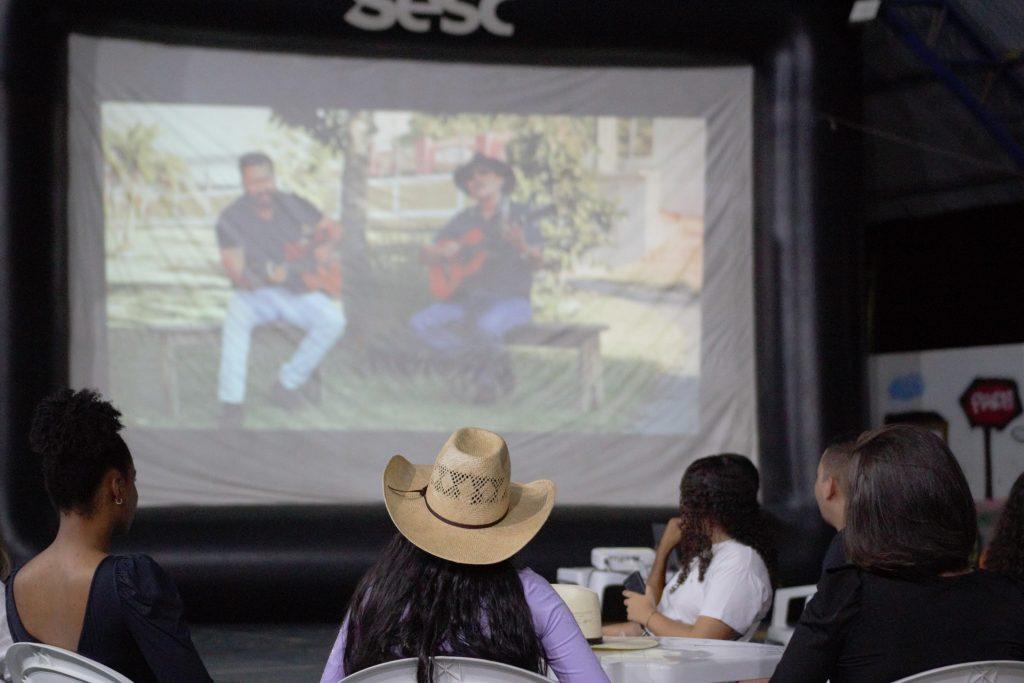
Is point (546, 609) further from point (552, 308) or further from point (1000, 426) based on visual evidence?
point (1000, 426)

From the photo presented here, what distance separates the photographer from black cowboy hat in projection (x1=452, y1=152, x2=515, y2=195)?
6246 millimetres

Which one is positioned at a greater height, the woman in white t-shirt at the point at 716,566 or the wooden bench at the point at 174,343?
the wooden bench at the point at 174,343

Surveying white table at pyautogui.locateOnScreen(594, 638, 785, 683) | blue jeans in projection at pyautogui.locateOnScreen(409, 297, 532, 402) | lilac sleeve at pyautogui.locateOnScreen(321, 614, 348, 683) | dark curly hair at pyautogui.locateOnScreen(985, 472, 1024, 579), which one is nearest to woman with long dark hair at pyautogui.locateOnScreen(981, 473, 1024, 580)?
dark curly hair at pyautogui.locateOnScreen(985, 472, 1024, 579)

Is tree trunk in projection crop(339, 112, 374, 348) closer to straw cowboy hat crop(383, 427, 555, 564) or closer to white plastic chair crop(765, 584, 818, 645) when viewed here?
white plastic chair crop(765, 584, 818, 645)

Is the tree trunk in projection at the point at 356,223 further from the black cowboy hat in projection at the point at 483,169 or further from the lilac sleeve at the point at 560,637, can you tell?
the lilac sleeve at the point at 560,637

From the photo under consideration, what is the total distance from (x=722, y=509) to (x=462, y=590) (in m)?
1.44

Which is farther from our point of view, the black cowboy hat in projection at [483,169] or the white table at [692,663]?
the black cowboy hat in projection at [483,169]

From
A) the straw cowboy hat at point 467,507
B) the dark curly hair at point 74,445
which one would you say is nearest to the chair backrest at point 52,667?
the dark curly hair at point 74,445

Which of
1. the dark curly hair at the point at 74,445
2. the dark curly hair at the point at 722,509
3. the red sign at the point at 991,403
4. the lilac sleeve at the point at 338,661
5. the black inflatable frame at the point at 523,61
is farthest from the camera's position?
the red sign at the point at 991,403

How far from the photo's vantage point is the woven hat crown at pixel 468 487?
1.70m

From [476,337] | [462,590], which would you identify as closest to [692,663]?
[462,590]

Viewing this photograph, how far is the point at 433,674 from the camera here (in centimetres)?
153

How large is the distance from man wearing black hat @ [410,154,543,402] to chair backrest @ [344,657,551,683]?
4641 millimetres

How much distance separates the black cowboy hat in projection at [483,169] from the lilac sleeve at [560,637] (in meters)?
4.70
